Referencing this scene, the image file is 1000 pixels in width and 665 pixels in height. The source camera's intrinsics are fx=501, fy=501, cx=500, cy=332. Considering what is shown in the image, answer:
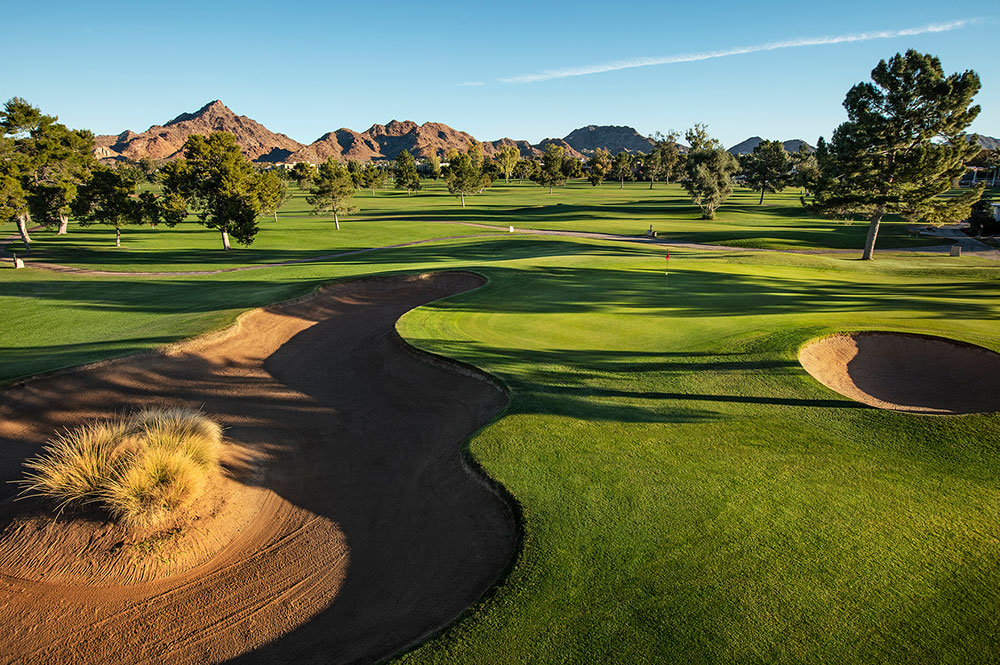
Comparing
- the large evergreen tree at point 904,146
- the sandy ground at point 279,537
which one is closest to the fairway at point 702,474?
the sandy ground at point 279,537

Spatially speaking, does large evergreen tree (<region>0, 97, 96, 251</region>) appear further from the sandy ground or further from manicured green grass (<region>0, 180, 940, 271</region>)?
the sandy ground

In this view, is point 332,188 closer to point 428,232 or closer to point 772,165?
point 428,232

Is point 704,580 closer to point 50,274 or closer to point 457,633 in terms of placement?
point 457,633

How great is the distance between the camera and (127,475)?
7.92 meters

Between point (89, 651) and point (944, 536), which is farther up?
point (944, 536)

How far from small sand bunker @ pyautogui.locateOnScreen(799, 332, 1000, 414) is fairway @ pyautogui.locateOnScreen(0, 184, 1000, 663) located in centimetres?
55

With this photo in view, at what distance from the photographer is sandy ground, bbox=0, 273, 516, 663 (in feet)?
21.0

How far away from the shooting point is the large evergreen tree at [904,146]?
28.9 metres

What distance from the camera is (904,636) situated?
16.4 ft

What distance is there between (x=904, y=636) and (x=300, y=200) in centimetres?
11194

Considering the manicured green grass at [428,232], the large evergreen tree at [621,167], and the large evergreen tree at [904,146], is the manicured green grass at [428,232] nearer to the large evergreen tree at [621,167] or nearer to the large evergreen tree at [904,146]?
the large evergreen tree at [904,146]

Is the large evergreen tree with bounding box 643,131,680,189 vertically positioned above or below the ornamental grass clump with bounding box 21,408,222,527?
above

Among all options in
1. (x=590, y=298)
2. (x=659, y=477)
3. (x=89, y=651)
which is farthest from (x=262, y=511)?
(x=590, y=298)

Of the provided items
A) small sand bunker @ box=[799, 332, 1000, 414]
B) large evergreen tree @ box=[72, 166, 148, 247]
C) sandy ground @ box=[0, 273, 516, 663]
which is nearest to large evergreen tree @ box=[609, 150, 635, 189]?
large evergreen tree @ box=[72, 166, 148, 247]
